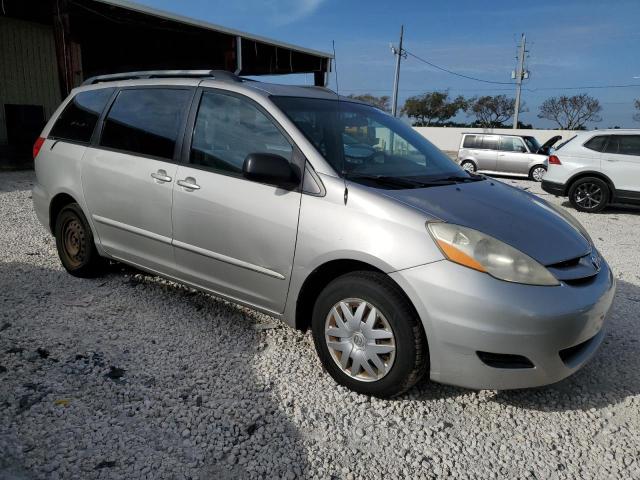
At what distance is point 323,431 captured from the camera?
238cm

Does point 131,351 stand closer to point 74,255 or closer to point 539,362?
point 74,255

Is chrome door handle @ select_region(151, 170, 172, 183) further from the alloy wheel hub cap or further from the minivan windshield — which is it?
the alloy wheel hub cap

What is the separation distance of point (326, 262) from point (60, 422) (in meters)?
1.52

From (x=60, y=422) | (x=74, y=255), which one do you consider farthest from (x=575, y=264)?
(x=74, y=255)

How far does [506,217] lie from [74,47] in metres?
11.4

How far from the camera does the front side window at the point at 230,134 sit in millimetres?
2994

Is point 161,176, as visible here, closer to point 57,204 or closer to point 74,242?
point 74,242

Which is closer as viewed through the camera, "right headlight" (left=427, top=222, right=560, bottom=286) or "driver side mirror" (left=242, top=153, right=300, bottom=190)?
"right headlight" (left=427, top=222, right=560, bottom=286)

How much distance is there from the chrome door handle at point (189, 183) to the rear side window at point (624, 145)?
898cm

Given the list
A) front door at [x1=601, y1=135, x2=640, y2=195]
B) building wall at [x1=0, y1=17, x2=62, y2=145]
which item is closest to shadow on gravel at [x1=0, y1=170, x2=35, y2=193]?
building wall at [x1=0, y1=17, x2=62, y2=145]

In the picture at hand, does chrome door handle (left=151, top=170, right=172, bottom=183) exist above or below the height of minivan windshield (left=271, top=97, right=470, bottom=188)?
below

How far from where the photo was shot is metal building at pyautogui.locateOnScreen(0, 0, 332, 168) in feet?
36.6

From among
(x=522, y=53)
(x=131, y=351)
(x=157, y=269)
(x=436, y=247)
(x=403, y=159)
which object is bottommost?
(x=131, y=351)

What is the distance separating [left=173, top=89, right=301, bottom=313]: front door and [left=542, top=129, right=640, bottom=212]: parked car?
27.9 ft
